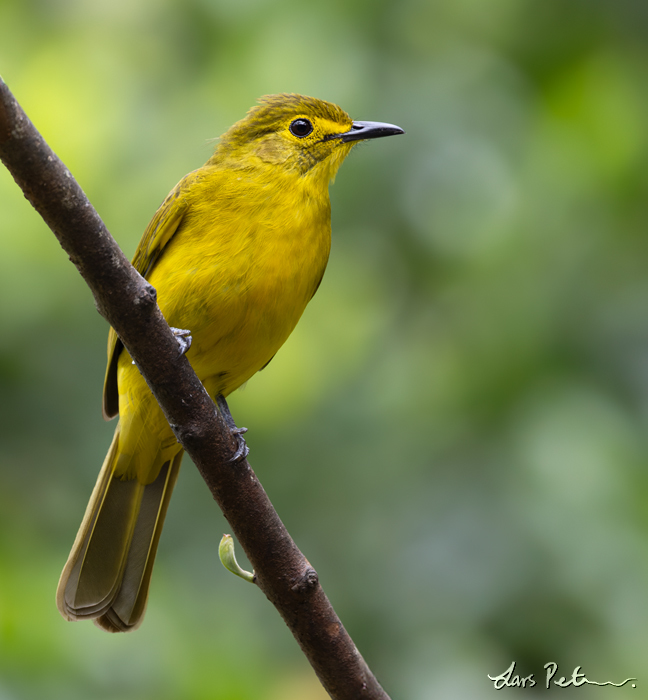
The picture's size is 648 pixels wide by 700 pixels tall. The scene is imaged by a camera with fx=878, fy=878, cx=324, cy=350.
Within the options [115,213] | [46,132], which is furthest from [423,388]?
[46,132]

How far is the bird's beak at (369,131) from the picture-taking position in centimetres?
354

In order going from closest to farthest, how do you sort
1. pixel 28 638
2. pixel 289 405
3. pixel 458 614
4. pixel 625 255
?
pixel 28 638
pixel 458 614
pixel 625 255
pixel 289 405

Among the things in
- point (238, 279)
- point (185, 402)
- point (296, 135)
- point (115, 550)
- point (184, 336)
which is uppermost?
point (296, 135)

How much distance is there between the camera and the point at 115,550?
336cm

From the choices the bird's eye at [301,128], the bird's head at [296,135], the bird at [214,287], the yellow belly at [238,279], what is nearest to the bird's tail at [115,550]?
the bird at [214,287]

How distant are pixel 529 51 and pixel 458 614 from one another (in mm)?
2369

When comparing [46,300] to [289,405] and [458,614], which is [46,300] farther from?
[458,614]

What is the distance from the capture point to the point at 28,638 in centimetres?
285

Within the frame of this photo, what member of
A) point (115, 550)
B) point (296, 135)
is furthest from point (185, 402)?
point (296, 135)

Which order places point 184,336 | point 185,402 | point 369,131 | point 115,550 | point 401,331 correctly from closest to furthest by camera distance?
point 185,402 < point 184,336 < point 115,550 < point 369,131 < point 401,331

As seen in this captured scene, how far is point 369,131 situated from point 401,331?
34.4 inches

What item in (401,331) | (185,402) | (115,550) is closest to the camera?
(185,402)

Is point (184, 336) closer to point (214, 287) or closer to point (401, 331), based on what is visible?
point (214, 287)

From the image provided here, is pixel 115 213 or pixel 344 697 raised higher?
pixel 115 213
